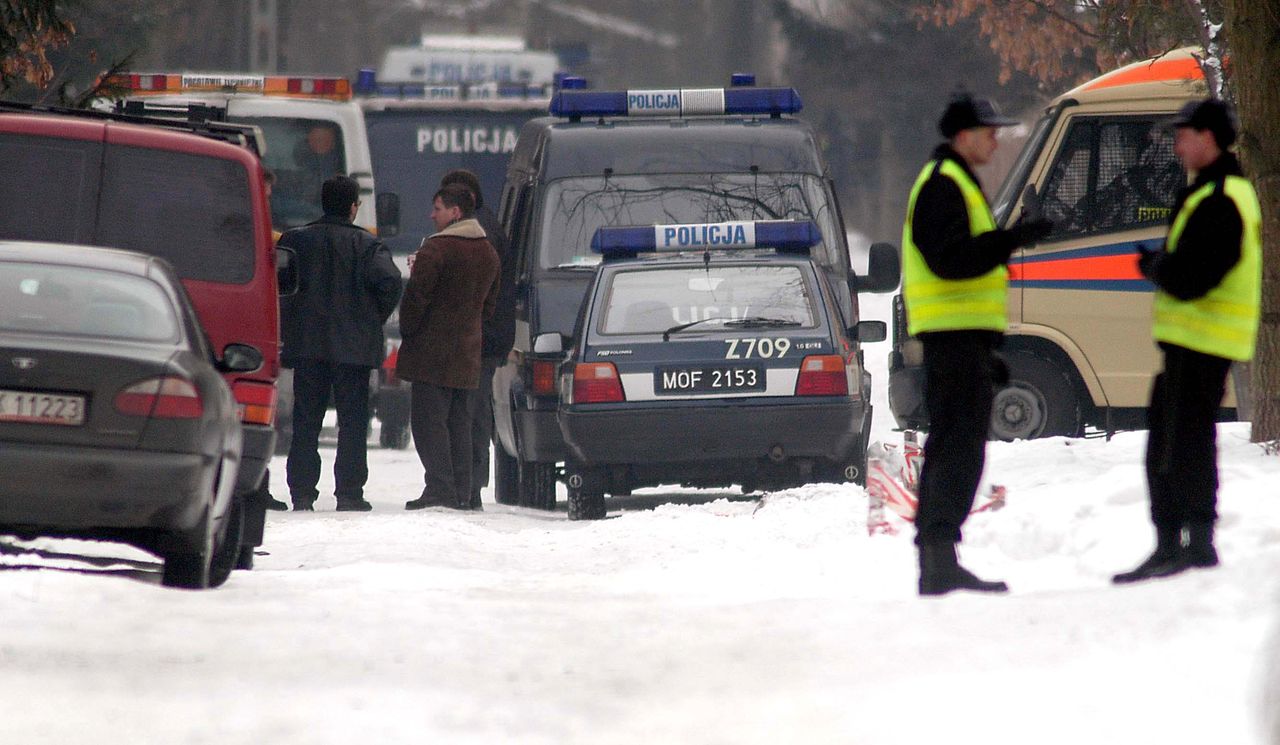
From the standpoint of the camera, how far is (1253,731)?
5266 mm

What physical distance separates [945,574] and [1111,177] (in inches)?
288

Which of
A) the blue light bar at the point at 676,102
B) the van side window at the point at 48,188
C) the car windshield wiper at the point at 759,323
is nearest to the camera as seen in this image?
the van side window at the point at 48,188

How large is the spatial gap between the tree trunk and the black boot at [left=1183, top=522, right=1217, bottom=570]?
3856 millimetres

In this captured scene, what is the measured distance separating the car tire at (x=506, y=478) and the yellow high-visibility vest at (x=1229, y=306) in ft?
24.4

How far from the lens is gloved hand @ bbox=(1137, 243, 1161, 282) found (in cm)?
743

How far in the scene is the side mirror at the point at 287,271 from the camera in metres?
11.8

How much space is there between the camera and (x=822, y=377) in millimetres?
12461

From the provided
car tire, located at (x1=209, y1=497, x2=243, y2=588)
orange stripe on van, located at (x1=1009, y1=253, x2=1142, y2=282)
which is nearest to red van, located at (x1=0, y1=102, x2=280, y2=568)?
car tire, located at (x1=209, y1=497, x2=243, y2=588)

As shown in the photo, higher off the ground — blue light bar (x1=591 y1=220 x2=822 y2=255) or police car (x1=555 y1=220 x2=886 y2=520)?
blue light bar (x1=591 y1=220 x2=822 y2=255)

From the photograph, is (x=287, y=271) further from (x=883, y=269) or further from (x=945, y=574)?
(x=945, y=574)

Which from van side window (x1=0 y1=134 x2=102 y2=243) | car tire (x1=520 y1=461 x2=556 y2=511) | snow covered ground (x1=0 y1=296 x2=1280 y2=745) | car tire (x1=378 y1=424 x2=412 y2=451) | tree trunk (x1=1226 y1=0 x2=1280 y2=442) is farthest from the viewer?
car tire (x1=378 y1=424 x2=412 y2=451)

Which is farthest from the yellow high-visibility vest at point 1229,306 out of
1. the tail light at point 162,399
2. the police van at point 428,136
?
the police van at point 428,136

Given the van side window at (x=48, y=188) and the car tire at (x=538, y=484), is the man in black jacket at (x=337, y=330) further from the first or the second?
the van side window at (x=48, y=188)

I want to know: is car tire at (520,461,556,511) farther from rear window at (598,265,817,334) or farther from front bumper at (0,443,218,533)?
front bumper at (0,443,218,533)
